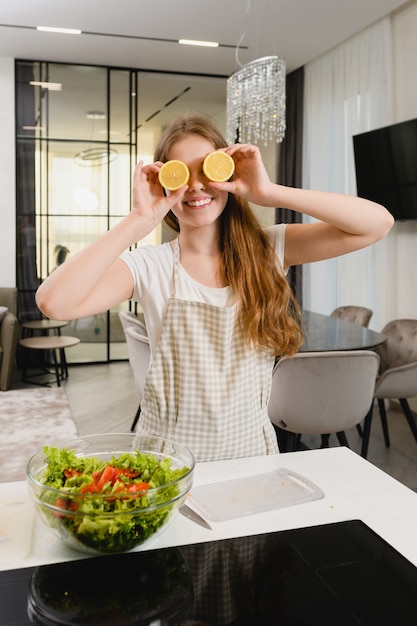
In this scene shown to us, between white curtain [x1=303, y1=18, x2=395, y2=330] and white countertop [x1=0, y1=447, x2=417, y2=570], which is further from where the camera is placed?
white curtain [x1=303, y1=18, x2=395, y2=330]

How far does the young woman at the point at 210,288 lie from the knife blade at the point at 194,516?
1.07ft

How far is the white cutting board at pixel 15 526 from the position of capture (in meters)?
0.96

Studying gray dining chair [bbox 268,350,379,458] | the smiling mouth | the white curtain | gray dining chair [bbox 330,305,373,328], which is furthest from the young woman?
the white curtain

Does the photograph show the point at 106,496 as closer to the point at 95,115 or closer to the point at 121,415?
the point at 121,415

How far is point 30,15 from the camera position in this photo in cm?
472

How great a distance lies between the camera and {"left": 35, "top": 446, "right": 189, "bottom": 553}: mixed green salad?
0.87 meters

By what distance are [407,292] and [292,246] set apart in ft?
11.5

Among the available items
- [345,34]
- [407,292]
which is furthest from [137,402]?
[345,34]

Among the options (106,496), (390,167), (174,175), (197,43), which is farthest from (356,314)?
(106,496)

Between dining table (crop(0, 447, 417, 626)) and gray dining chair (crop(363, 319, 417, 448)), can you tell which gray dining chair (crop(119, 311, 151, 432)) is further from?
dining table (crop(0, 447, 417, 626))

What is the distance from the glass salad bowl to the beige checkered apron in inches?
13.4

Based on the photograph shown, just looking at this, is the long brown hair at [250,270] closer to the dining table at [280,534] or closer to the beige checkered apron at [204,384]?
the beige checkered apron at [204,384]

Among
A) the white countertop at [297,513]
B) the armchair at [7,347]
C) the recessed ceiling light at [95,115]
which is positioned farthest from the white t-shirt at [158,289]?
the recessed ceiling light at [95,115]

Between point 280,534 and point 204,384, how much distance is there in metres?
0.46
